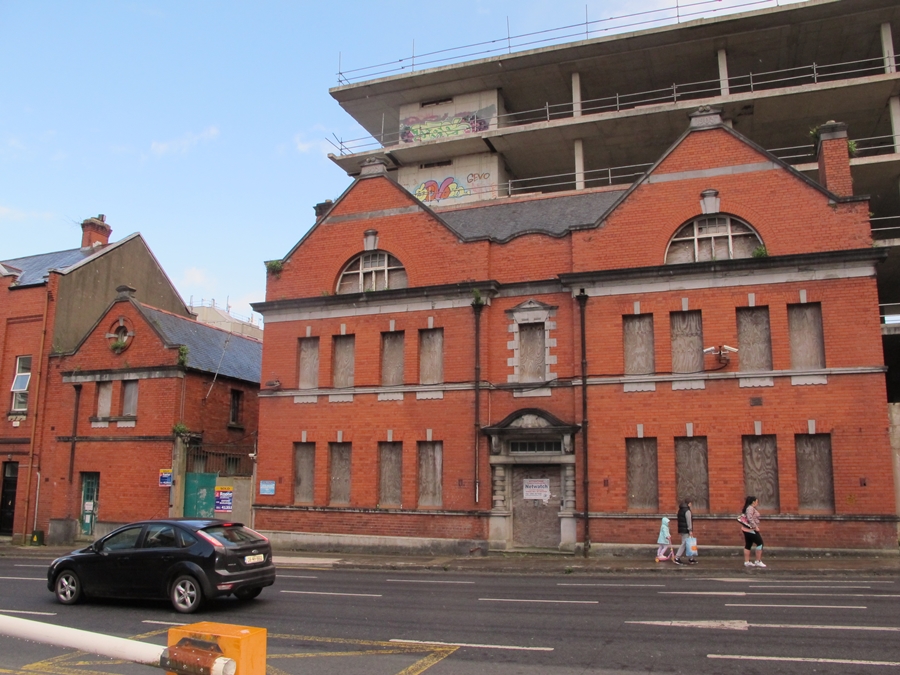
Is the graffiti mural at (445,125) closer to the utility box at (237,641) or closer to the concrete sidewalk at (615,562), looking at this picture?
the concrete sidewalk at (615,562)

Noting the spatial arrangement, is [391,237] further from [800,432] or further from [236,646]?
[236,646]

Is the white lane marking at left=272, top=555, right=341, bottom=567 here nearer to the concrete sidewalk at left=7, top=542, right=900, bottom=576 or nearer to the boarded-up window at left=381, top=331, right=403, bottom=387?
the concrete sidewalk at left=7, top=542, right=900, bottom=576

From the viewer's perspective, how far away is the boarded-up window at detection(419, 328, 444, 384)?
23562 millimetres

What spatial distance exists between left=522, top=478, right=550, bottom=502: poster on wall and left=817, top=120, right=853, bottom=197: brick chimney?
1145cm

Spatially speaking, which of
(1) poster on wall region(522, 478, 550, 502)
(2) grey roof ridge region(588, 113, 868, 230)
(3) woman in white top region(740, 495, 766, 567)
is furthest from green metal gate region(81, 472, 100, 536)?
(3) woman in white top region(740, 495, 766, 567)

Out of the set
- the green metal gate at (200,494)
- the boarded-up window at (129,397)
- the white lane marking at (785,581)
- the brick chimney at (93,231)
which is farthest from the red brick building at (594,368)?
the brick chimney at (93,231)

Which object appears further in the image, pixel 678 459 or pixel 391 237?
pixel 391 237

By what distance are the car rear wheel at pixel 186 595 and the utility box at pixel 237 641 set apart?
10134 mm

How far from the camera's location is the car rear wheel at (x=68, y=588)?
45.3ft

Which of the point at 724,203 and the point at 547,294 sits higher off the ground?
the point at 724,203

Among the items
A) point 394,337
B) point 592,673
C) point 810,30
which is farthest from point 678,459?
point 810,30

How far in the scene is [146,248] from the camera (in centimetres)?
3484

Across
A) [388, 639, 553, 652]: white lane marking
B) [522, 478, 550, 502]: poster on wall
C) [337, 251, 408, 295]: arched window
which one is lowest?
[388, 639, 553, 652]: white lane marking

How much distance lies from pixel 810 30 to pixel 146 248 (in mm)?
32235
